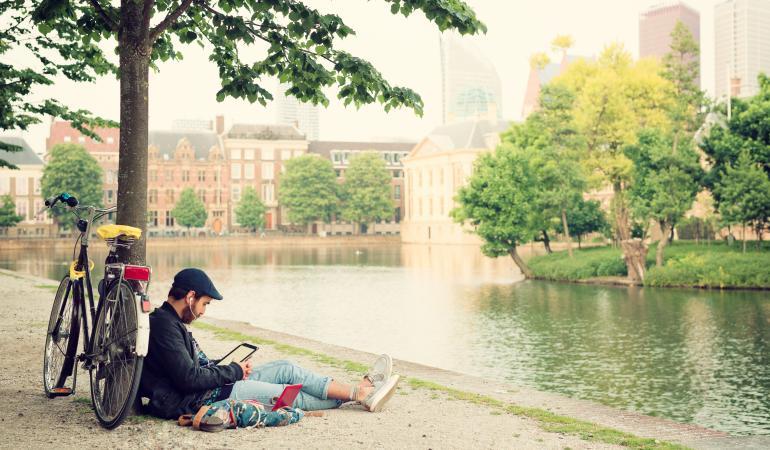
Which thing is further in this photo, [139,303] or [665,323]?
[665,323]

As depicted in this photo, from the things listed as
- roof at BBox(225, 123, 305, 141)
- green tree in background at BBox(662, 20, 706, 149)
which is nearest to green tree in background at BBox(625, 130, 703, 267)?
green tree in background at BBox(662, 20, 706, 149)

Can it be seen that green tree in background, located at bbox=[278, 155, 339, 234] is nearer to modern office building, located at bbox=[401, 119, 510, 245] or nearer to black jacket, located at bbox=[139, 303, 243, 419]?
modern office building, located at bbox=[401, 119, 510, 245]

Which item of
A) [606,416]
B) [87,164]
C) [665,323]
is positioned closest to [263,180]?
[87,164]

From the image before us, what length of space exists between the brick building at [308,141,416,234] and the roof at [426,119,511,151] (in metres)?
13.1

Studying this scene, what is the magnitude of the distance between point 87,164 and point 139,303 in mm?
94511

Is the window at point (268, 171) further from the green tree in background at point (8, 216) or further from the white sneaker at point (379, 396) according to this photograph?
the white sneaker at point (379, 396)

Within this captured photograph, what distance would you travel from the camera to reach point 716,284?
1350 inches

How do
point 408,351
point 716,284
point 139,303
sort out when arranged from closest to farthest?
point 139,303 → point 408,351 → point 716,284

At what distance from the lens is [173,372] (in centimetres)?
681

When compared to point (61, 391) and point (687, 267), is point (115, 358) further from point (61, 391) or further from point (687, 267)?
point (687, 267)

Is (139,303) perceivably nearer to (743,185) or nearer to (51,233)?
(743,185)

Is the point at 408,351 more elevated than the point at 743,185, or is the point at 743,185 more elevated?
the point at 743,185

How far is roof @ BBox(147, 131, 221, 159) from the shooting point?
115 metres

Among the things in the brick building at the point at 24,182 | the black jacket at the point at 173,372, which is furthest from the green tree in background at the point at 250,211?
the black jacket at the point at 173,372
